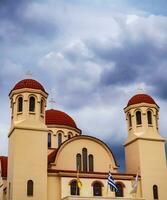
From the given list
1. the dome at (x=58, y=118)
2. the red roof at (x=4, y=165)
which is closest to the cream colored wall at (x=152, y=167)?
the dome at (x=58, y=118)

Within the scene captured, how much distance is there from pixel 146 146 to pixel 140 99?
17.2 ft

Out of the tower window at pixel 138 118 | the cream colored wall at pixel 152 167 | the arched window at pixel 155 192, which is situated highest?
the tower window at pixel 138 118

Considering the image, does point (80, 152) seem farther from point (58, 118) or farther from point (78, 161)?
point (58, 118)

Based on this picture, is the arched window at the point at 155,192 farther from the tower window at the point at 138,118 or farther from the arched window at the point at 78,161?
the arched window at the point at 78,161

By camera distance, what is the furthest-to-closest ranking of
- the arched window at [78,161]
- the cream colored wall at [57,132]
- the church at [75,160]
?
the cream colored wall at [57,132] → the arched window at [78,161] → the church at [75,160]

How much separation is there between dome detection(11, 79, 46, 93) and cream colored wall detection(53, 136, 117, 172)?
6433 millimetres

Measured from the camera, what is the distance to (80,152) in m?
40.7

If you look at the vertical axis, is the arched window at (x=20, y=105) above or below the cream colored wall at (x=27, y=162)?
above

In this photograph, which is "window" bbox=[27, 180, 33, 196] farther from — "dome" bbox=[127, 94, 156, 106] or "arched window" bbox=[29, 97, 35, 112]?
"dome" bbox=[127, 94, 156, 106]

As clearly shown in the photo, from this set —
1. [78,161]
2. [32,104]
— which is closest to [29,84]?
[32,104]

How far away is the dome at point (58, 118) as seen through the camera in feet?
163

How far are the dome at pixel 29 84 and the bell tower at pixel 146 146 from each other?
412 inches

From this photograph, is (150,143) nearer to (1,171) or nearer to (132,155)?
(132,155)

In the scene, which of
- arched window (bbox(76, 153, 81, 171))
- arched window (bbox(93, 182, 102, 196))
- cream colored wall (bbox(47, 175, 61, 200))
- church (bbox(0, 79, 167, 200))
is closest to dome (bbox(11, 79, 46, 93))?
church (bbox(0, 79, 167, 200))
